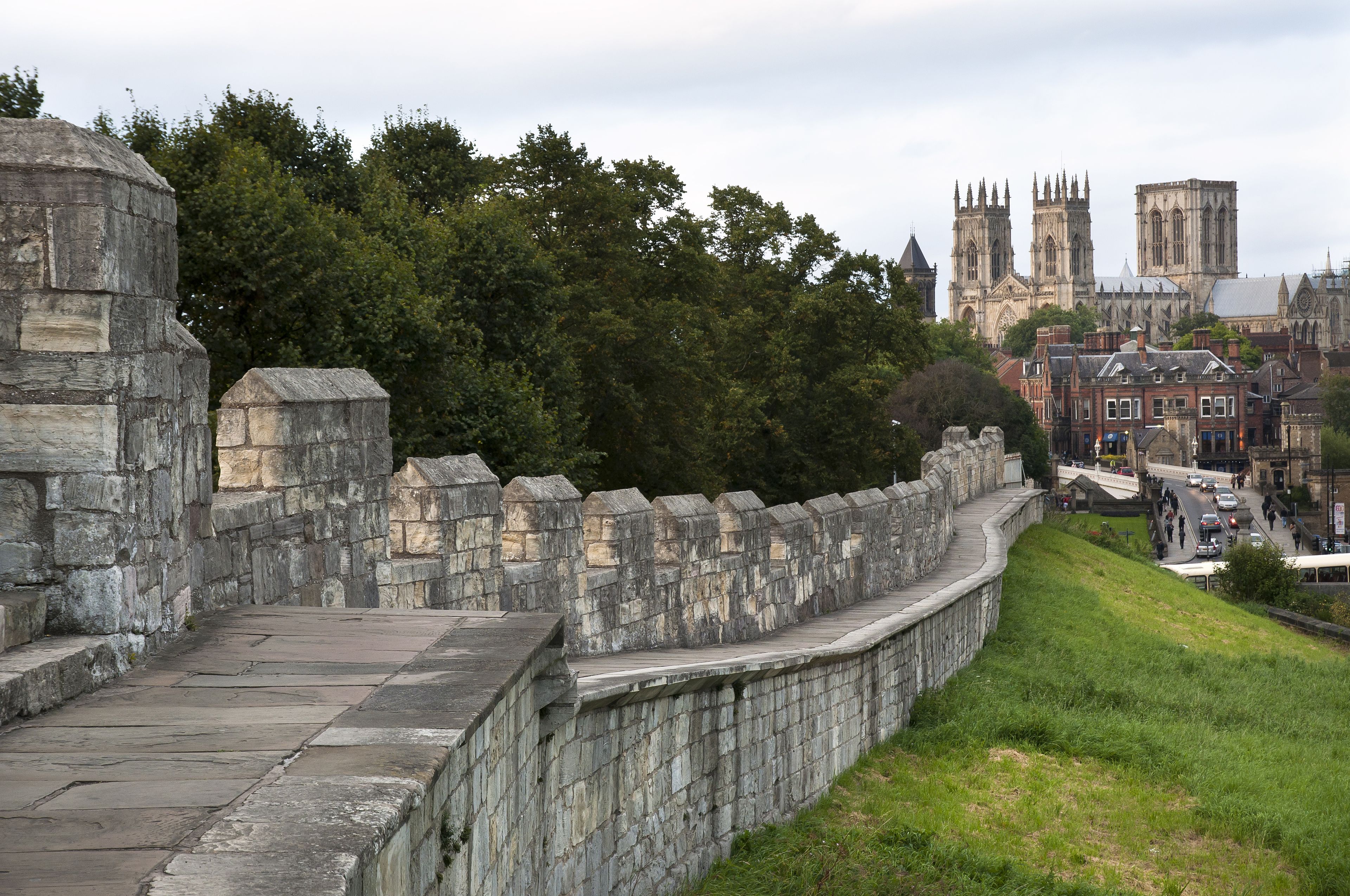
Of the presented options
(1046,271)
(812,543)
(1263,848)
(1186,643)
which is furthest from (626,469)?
(1046,271)

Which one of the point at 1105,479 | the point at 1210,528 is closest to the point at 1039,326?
the point at 1105,479

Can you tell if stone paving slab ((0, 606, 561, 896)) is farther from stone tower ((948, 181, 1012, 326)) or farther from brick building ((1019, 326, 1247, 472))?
stone tower ((948, 181, 1012, 326))

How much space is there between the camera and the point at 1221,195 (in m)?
179

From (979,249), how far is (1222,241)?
92.4 feet

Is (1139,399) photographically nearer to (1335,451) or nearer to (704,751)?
(1335,451)

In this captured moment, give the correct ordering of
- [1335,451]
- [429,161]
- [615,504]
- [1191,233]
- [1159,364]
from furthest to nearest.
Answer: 1. [1191,233]
2. [1159,364]
3. [1335,451]
4. [429,161]
5. [615,504]

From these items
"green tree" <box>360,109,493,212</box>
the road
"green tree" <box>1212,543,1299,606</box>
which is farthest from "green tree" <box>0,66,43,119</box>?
the road

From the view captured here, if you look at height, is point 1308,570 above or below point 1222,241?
below

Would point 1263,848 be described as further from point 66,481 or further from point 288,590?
point 66,481

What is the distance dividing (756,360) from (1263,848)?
2415cm

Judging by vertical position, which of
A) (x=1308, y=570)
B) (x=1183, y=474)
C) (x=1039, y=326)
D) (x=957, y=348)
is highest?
(x=1039, y=326)

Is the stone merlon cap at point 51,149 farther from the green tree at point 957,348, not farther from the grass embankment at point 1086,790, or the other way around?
the green tree at point 957,348

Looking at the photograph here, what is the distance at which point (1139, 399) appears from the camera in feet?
319

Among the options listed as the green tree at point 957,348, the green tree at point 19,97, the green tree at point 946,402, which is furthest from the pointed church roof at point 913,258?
the green tree at point 19,97
